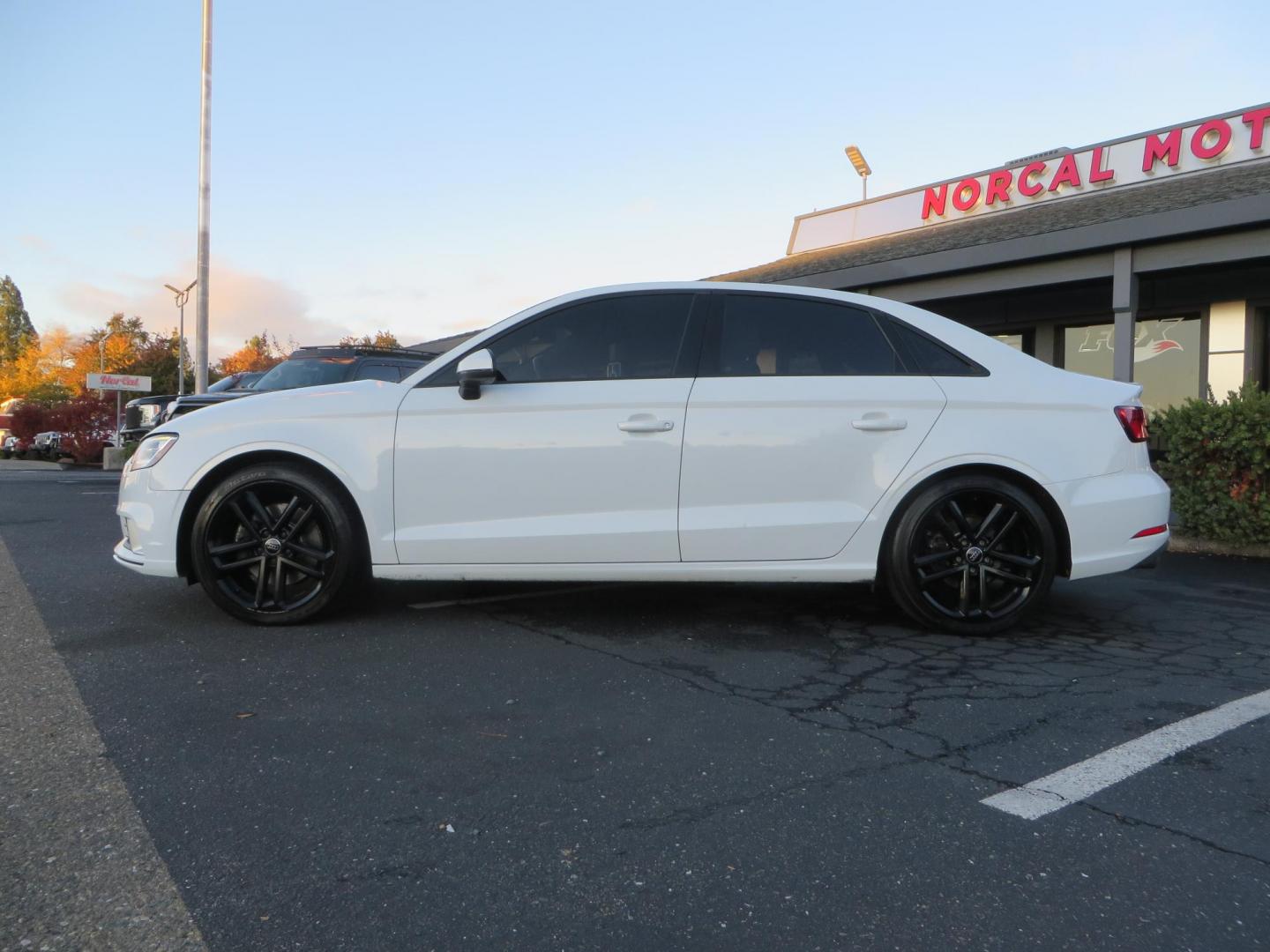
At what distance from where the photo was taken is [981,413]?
451 cm

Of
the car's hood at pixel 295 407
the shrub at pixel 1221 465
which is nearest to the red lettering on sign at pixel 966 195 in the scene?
the shrub at pixel 1221 465

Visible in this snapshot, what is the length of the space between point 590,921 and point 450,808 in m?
0.67

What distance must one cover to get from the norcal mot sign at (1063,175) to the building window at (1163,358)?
223cm

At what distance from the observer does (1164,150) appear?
1412cm

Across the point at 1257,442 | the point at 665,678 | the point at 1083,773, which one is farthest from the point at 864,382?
the point at 1257,442

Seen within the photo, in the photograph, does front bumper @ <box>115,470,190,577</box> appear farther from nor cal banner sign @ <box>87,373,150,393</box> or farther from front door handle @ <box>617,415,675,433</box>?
nor cal banner sign @ <box>87,373,150,393</box>

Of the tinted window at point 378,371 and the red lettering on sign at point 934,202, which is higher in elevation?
the red lettering on sign at point 934,202

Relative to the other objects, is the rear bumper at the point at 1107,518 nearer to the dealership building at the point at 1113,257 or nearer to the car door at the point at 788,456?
the car door at the point at 788,456

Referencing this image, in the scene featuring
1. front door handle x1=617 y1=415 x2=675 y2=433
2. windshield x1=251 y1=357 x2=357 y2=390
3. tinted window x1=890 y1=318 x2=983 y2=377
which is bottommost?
front door handle x1=617 y1=415 x2=675 y2=433

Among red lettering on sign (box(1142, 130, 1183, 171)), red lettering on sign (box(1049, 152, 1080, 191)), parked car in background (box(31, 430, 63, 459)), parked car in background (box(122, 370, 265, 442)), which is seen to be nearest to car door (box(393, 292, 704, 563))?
parked car in background (box(122, 370, 265, 442))

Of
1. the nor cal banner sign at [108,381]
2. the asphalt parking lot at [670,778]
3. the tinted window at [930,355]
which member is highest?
the nor cal banner sign at [108,381]

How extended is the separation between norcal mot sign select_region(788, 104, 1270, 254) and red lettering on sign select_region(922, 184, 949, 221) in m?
0.02

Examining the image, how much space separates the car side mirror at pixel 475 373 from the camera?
435 centimetres

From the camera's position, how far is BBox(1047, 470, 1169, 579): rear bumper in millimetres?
4465
